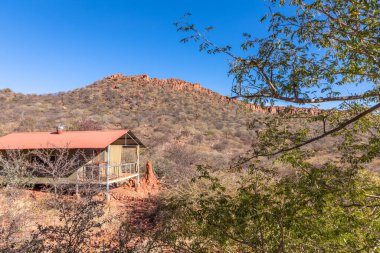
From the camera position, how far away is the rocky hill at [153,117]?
26086mm

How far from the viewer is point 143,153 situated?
84.0 feet

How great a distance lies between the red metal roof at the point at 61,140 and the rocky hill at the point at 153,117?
520 cm

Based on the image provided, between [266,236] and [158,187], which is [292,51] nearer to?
[266,236]

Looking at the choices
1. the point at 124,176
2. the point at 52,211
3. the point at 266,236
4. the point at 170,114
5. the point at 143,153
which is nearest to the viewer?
the point at 266,236

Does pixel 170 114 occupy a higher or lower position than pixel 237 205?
higher

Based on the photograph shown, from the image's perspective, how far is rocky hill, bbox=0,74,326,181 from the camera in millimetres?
26086

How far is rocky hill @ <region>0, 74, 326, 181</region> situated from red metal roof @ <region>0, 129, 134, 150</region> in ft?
17.1

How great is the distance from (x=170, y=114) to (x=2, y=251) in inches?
1431

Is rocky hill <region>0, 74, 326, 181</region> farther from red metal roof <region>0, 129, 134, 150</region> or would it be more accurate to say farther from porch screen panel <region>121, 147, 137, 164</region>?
red metal roof <region>0, 129, 134, 150</region>

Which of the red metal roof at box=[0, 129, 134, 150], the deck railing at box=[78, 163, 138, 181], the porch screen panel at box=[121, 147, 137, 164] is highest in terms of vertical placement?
the red metal roof at box=[0, 129, 134, 150]

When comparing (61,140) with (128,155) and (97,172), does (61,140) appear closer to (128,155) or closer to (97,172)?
(97,172)

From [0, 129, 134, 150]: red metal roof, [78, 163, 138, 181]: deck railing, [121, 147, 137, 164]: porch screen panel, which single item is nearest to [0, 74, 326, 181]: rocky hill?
[121, 147, 137, 164]: porch screen panel

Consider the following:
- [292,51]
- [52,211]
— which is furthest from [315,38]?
[52,211]

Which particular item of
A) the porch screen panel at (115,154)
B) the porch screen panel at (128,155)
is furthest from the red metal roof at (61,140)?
the porch screen panel at (128,155)
